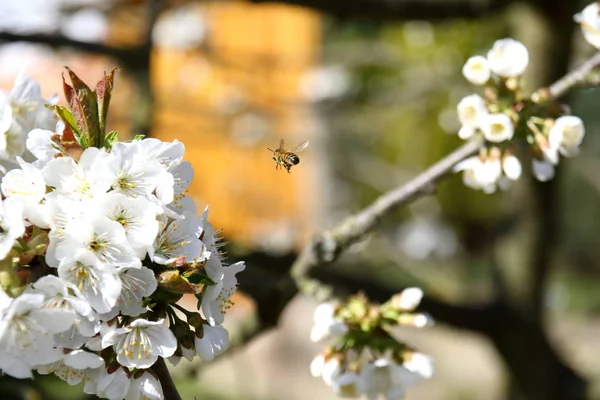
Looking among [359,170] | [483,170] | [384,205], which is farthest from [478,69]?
[359,170]

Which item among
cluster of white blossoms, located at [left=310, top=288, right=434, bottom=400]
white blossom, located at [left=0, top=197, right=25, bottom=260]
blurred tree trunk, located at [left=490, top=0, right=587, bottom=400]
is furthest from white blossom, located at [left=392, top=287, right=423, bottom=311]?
blurred tree trunk, located at [left=490, top=0, right=587, bottom=400]

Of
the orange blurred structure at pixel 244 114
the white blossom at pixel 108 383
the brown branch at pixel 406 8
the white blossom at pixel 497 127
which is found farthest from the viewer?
the orange blurred structure at pixel 244 114

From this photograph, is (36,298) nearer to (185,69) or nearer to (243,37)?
(185,69)

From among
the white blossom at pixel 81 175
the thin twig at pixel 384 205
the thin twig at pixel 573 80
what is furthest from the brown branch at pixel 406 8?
the white blossom at pixel 81 175

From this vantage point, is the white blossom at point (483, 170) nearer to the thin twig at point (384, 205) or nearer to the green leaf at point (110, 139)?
the thin twig at point (384, 205)

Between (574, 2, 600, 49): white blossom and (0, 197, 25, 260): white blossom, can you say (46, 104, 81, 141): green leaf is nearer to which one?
(0, 197, 25, 260): white blossom

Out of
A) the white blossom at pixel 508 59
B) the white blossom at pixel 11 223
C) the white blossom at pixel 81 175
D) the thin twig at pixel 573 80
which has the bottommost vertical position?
the white blossom at pixel 11 223
